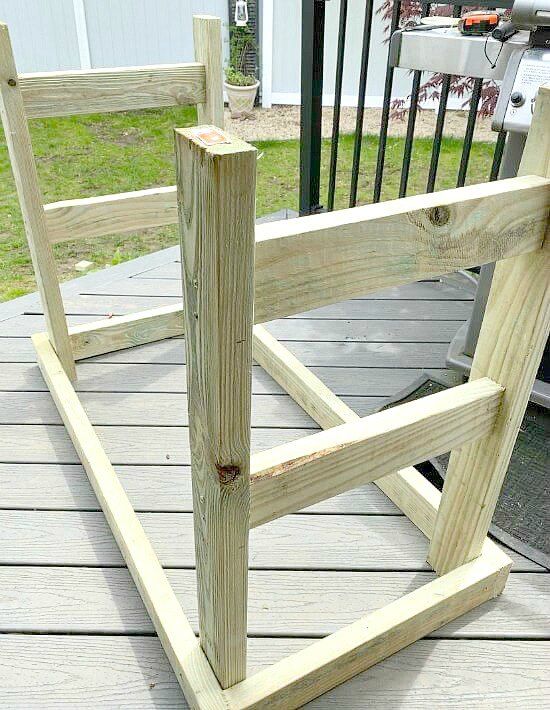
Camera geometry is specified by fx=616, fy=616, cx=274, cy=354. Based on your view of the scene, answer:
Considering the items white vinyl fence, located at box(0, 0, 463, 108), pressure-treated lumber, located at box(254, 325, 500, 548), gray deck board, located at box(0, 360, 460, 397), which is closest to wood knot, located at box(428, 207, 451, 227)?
pressure-treated lumber, located at box(254, 325, 500, 548)

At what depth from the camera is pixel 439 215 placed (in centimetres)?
73

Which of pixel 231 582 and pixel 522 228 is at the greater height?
pixel 522 228

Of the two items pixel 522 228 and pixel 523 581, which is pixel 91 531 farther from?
pixel 522 228

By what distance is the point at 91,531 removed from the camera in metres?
1.36

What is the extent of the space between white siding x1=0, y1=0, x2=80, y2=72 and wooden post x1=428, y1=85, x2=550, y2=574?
5497 millimetres

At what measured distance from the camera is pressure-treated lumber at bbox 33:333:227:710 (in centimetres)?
100

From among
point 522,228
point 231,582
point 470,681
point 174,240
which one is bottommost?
point 174,240

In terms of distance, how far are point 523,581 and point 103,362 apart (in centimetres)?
130

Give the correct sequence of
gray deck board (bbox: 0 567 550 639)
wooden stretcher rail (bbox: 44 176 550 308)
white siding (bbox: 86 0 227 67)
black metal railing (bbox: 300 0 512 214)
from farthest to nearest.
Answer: white siding (bbox: 86 0 227 67) → black metal railing (bbox: 300 0 512 214) → gray deck board (bbox: 0 567 550 639) → wooden stretcher rail (bbox: 44 176 550 308)

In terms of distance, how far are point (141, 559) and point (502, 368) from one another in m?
0.76

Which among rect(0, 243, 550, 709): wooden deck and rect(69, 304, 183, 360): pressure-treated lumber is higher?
rect(69, 304, 183, 360): pressure-treated lumber

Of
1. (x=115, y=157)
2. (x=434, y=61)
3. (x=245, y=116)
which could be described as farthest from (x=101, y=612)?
(x=245, y=116)

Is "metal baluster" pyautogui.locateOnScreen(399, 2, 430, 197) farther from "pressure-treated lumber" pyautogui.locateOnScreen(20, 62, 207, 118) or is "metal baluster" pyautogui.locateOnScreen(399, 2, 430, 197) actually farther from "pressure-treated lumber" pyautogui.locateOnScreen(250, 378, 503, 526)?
"pressure-treated lumber" pyautogui.locateOnScreen(250, 378, 503, 526)

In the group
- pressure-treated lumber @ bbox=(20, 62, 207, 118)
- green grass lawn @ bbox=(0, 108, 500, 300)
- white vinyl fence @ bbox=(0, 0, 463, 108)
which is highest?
pressure-treated lumber @ bbox=(20, 62, 207, 118)
